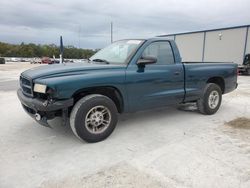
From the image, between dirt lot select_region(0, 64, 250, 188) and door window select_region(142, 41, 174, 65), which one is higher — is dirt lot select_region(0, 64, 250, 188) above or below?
below

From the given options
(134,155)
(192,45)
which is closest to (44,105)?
(134,155)

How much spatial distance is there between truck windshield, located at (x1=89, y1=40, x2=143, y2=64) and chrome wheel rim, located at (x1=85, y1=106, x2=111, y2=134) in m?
1.04

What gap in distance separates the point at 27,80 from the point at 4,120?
72.5 inches

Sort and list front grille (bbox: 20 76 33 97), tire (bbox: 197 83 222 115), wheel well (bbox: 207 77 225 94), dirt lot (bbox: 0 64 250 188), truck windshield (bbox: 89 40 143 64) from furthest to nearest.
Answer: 1. wheel well (bbox: 207 77 225 94)
2. tire (bbox: 197 83 222 115)
3. truck windshield (bbox: 89 40 143 64)
4. front grille (bbox: 20 76 33 97)
5. dirt lot (bbox: 0 64 250 188)

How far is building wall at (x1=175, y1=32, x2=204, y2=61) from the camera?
28.3 meters

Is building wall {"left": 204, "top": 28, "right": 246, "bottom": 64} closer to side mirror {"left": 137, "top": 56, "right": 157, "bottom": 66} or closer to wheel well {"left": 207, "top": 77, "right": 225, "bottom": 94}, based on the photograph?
wheel well {"left": 207, "top": 77, "right": 225, "bottom": 94}

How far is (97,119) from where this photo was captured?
425cm

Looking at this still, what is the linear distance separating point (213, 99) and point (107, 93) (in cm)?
306

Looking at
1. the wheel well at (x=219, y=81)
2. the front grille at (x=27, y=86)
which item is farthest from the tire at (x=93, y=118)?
the wheel well at (x=219, y=81)

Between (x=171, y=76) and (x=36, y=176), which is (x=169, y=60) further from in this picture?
(x=36, y=176)

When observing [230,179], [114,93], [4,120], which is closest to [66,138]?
[114,93]

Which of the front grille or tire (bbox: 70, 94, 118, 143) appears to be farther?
the front grille

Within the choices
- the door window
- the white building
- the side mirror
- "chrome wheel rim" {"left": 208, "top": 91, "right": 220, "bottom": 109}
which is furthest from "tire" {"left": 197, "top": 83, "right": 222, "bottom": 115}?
the white building

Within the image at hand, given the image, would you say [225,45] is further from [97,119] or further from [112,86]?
[97,119]
